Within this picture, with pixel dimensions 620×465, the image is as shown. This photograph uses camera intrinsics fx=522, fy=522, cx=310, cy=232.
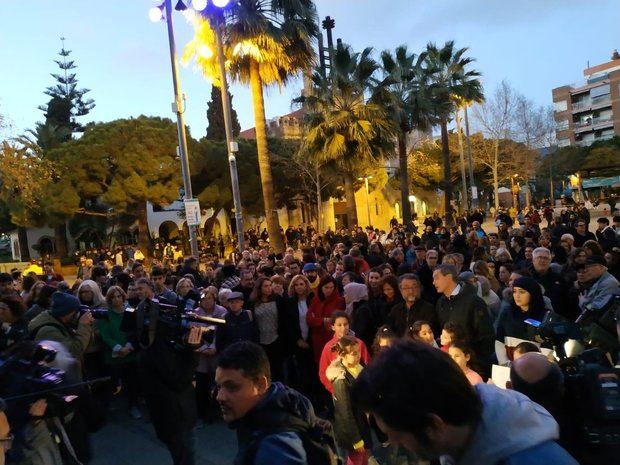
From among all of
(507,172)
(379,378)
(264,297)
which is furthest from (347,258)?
(507,172)

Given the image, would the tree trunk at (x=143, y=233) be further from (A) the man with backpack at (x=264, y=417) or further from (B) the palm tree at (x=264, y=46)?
(A) the man with backpack at (x=264, y=417)

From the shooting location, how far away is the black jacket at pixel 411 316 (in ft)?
17.4

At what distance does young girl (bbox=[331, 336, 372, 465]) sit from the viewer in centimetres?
431

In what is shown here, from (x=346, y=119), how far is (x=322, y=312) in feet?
50.9

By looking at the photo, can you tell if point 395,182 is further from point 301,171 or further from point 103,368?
point 103,368

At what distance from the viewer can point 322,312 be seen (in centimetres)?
652

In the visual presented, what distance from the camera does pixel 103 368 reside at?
22.6 feet

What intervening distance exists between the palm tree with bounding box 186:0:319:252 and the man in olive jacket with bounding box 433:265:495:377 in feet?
43.0

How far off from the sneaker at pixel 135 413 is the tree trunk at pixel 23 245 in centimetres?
Result: 3648

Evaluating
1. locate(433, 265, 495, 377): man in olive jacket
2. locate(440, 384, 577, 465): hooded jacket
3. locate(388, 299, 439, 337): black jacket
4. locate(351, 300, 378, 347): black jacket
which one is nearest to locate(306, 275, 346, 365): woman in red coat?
locate(351, 300, 378, 347): black jacket

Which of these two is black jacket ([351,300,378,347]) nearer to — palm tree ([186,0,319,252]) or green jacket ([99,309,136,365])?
→ green jacket ([99,309,136,365])

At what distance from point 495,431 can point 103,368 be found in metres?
6.48

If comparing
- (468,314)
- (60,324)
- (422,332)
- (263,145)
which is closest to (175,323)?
(60,324)

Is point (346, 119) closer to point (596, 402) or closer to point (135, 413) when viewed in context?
point (135, 413)
